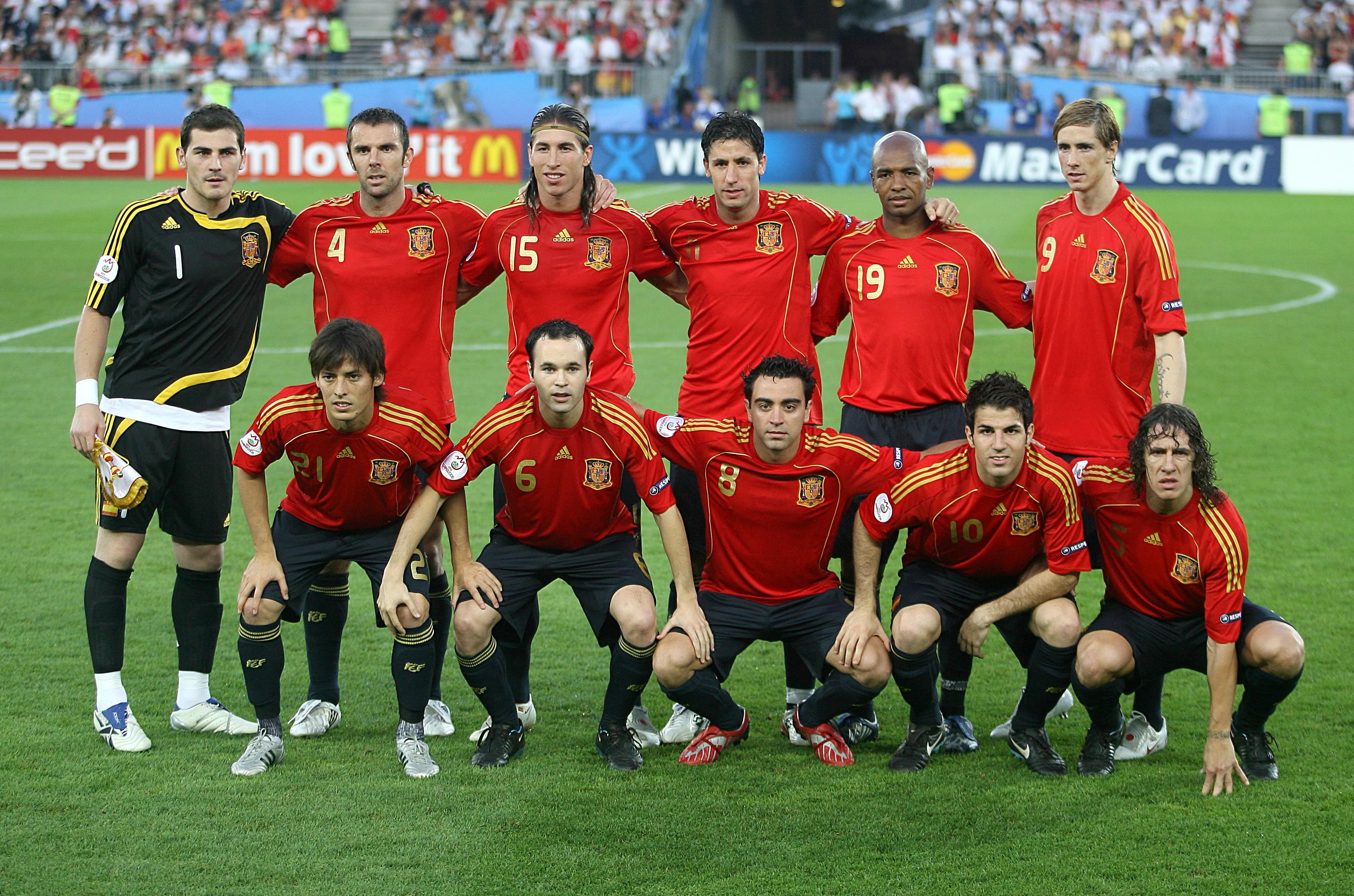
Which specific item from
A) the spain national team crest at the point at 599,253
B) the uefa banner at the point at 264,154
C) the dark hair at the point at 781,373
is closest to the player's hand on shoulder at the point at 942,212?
the dark hair at the point at 781,373

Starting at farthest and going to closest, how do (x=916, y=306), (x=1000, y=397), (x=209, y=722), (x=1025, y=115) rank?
(x=1025, y=115), (x=916, y=306), (x=209, y=722), (x=1000, y=397)

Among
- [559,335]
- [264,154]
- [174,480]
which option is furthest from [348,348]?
[264,154]

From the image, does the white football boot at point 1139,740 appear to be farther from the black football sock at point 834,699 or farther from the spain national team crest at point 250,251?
the spain national team crest at point 250,251

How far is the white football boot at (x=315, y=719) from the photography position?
5.09 metres

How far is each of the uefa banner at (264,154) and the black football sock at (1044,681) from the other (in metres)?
24.1

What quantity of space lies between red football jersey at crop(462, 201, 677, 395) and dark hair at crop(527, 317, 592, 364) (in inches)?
15.4

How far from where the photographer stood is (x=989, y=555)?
493cm

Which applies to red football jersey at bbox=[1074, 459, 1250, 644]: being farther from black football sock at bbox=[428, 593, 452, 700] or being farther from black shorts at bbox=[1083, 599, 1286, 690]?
black football sock at bbox=[428, 593, 452, 700]

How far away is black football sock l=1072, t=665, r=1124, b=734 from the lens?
15.7 feet

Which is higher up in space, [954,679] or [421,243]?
[421,243]

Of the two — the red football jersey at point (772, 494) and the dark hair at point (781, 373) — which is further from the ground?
the dark hair at point (781, 373)

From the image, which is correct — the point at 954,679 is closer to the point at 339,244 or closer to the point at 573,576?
the point at 573,576

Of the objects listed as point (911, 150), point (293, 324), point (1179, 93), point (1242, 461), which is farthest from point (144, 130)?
point (911, 150)

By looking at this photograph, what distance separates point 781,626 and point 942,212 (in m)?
1.65
